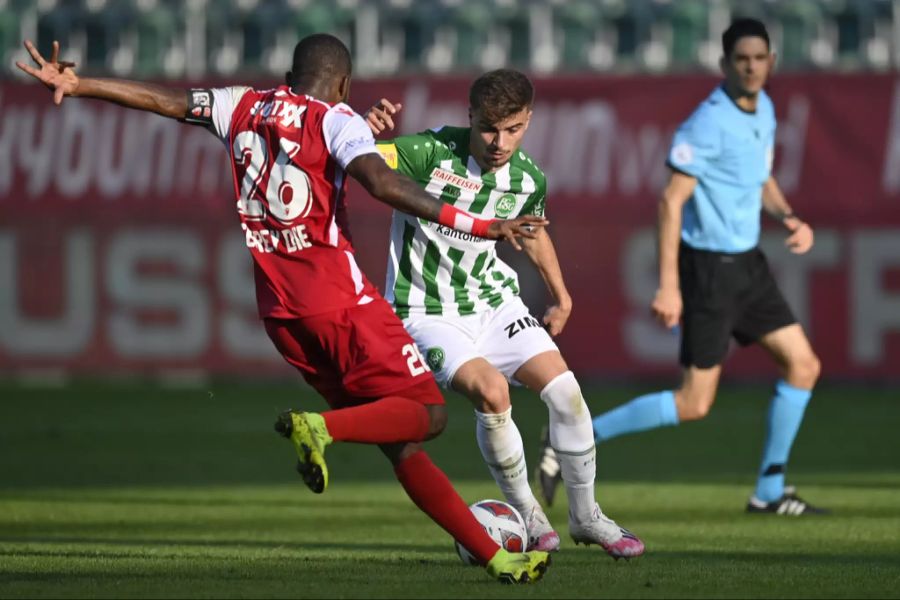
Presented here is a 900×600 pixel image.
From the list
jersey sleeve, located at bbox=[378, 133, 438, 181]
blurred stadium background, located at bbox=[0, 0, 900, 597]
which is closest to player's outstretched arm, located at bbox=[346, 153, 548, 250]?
jersey sleeve, located at bbox=[378, 133, 438, 181]

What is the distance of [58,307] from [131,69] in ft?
10.4

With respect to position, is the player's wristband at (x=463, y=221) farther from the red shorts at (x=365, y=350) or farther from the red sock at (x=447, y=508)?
the red sock at (x=447, y=508)

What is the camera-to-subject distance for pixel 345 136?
5895 mm

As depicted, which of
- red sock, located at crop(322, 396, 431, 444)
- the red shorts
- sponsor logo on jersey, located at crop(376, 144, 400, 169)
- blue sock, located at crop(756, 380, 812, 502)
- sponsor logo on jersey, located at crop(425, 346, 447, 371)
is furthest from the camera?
blue sock, located at crop(756, 380, 812, 502)

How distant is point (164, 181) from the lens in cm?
1683

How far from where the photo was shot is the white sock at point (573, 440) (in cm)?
695

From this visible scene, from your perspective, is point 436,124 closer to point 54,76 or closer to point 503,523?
point 503,523

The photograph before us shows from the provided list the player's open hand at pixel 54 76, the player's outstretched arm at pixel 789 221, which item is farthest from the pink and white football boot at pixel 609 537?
the player's open hand at pixel 54 76

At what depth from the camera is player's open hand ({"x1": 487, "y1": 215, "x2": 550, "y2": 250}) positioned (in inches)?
216

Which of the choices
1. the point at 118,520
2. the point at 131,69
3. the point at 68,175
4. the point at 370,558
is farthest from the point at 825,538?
the point at 131,69

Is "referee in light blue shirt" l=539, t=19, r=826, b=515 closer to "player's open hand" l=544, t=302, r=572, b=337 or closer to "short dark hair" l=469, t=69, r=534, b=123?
"player's open hand" l=544, t=302, r=572, b=337

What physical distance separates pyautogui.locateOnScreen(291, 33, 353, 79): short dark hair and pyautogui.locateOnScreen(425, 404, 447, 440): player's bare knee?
4.01 ft

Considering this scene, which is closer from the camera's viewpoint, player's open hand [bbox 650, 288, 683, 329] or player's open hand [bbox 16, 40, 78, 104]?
player's open hand [bbox 16, 40, 78, 104]

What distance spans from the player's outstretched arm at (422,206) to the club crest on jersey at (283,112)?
32 cm
